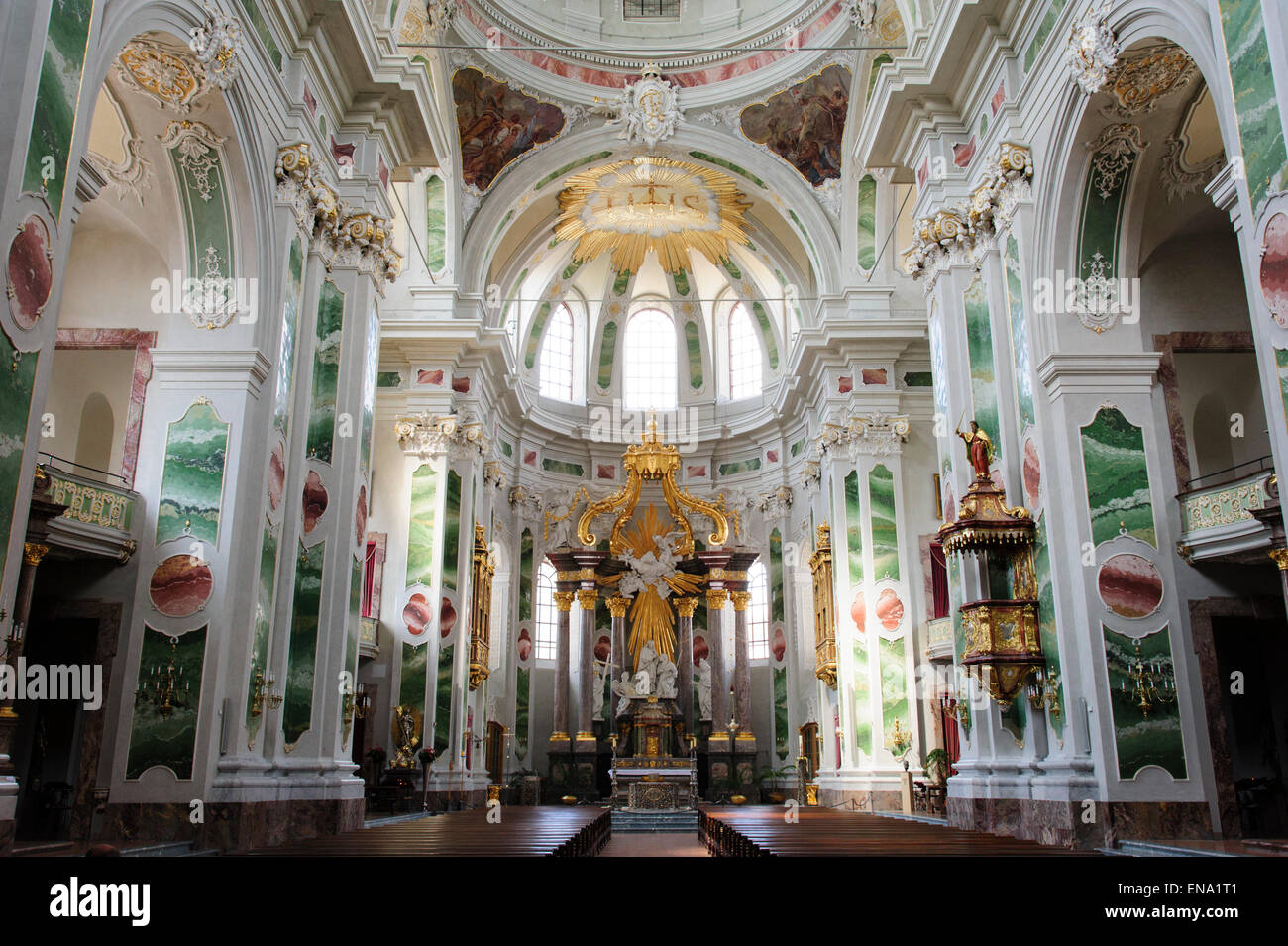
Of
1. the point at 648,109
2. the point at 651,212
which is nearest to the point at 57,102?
the point at 648,109

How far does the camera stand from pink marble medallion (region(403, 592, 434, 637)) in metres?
17.1

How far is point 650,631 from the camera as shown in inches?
936

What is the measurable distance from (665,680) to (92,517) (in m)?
15.7

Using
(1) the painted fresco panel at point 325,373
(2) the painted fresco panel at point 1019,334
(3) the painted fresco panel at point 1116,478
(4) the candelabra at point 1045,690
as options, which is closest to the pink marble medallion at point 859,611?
(2) the painted fresco panel at point 1019,334

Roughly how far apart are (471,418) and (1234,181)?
46.3ft

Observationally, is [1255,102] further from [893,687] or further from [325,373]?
[893,687]

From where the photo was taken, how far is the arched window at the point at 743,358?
25.4 m

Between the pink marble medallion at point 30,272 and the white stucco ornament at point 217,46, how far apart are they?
3.35 meters

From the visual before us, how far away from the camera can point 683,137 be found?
66.5ft

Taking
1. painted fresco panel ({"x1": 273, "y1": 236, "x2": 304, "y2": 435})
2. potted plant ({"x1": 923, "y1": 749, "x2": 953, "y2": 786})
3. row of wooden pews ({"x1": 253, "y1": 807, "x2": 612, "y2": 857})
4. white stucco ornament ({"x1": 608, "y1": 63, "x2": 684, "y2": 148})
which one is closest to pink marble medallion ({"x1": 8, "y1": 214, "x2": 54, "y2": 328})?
row of wooden pews ({"x1": 253, "y1": 807, "x2": 612, "y2": 857})

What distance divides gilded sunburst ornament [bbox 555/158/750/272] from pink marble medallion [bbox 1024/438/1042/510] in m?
12.4

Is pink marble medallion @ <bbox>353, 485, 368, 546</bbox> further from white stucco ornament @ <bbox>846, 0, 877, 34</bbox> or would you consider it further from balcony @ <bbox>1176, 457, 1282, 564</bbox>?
white stucco ornament @ <bbox>846, 0, 877, 34</bbox>
